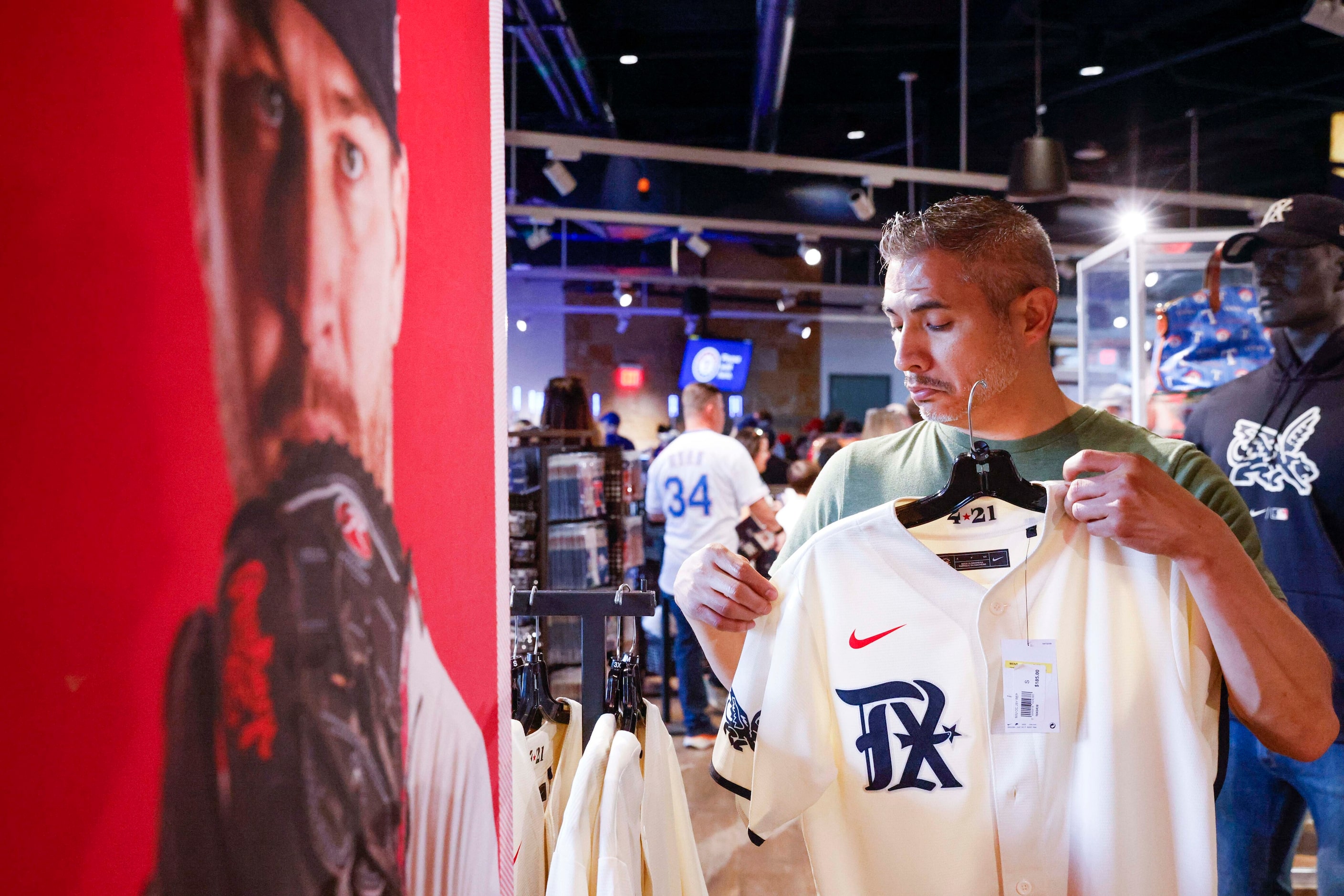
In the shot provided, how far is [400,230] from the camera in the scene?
70 centimetres

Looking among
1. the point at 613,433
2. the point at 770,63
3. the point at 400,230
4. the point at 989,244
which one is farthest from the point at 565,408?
the point at 400,230

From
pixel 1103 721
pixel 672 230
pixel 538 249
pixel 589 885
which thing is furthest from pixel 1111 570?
pixel 538 249

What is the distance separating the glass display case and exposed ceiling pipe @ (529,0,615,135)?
3.51 metres

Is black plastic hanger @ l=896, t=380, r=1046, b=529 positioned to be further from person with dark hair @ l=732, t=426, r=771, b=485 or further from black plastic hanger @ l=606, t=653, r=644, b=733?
person with dark hair @ l=732, t=426, r=771, b=485

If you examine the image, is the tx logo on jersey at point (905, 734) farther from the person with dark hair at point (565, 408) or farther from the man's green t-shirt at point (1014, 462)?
the person with dark hair at point (565, 408)

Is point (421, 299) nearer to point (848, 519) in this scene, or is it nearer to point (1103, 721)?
point (848, 519)

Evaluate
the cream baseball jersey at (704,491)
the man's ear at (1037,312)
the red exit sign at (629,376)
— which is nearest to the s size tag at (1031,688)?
the man's ear at (1037,312)

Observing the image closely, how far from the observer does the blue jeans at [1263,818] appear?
1.92 metres

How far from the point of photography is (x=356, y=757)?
0.62 metres

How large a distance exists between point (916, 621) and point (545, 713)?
686mm

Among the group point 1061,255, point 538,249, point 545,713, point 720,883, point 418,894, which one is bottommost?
point 720,883

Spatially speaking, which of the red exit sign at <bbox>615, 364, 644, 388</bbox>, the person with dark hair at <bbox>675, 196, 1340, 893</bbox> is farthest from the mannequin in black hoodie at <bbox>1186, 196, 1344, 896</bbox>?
the red exit sign at <bbox>615, 364, 644, 388</bbox>

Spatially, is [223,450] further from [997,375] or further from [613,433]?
[613,433]

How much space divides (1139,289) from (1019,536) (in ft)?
9.92
